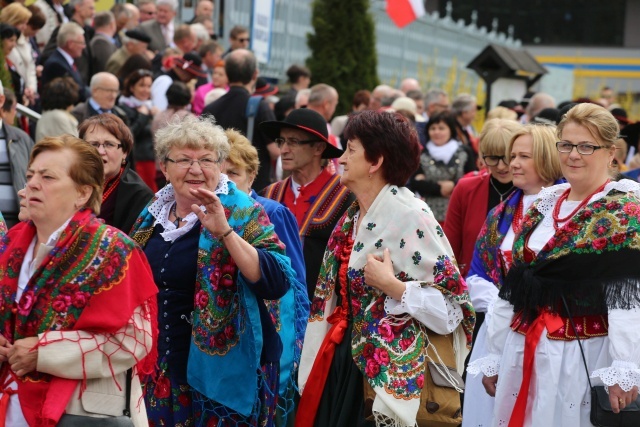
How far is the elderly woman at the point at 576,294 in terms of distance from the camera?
499cm

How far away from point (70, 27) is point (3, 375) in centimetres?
856

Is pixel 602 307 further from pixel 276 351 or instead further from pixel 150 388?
pixel 150 388

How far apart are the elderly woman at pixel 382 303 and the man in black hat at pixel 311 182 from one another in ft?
6.37

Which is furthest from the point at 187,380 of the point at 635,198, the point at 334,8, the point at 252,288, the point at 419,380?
the point at 334,8

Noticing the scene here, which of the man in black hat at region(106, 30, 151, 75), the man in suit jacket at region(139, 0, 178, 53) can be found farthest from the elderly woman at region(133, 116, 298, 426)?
the man in suit jacket at region(139, 0, 178, 53)

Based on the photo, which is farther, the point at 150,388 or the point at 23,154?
the point at 23,154

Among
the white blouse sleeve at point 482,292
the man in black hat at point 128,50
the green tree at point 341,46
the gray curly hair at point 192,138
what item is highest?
the gray curly hair at point 192,138

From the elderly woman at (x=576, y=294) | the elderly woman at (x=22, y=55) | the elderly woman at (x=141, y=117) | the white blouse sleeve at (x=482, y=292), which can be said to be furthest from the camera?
the elderly woman at (x=22, y=55)

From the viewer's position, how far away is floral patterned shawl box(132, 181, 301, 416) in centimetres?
509

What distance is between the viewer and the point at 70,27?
12.3 meters

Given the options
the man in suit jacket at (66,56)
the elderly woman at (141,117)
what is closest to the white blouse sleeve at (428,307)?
the elderly woman at (141,117)

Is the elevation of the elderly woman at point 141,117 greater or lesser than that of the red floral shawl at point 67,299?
lesser

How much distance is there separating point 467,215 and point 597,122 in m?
2.44

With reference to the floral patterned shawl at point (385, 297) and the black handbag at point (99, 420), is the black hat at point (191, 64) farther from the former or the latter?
the black handbag at point (99, 420)
